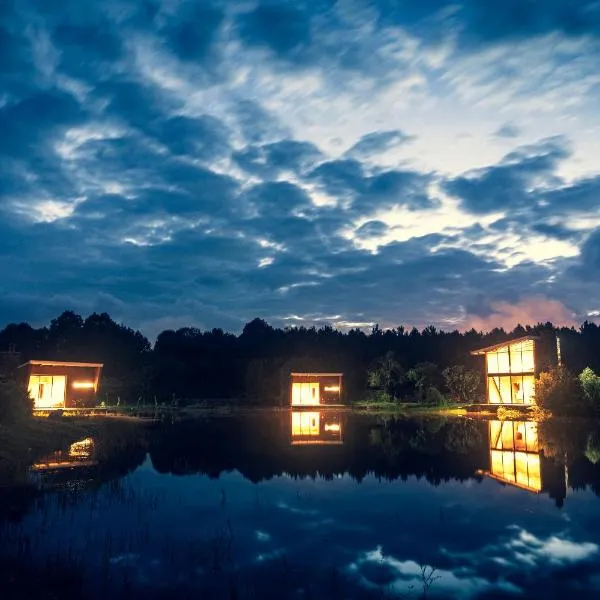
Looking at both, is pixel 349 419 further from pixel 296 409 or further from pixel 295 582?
pixel 295 582

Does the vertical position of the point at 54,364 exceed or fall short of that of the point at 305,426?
it exceeds it

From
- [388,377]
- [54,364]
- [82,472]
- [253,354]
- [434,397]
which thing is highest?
[253,354]

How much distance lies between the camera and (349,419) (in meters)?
33.9

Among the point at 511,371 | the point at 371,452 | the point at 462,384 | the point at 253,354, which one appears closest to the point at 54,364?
the point at 371,452

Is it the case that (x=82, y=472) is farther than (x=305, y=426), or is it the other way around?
(x=305, y=426)

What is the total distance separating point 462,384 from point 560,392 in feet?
41.7

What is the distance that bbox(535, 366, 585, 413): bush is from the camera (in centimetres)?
3069

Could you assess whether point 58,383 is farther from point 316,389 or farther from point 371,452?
point 371,452

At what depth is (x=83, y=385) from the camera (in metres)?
40.9

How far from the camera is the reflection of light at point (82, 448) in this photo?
18.2 meters

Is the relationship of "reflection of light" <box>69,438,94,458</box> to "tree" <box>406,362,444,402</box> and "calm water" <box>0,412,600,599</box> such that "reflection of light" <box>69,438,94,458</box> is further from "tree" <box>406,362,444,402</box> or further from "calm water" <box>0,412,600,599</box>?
"tree" <box>406,362,444,402</box>

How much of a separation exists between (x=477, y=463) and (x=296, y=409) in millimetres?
28399

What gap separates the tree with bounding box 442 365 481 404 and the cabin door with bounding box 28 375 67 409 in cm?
2922

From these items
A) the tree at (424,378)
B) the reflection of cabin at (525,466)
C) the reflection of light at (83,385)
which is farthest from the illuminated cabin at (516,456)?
the reflection of light at (83,385)
